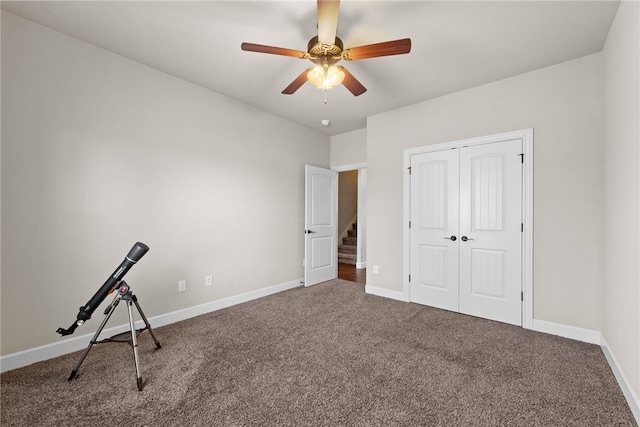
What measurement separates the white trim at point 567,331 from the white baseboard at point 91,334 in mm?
3196

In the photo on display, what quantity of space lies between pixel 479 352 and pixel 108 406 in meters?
2.74

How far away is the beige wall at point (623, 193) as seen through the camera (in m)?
1.65

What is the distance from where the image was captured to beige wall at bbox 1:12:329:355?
211 centimetres

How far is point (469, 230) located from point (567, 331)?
1.27 m

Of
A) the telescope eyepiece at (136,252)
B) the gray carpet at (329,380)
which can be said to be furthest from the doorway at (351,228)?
the telescope eyepiece at (136,252)

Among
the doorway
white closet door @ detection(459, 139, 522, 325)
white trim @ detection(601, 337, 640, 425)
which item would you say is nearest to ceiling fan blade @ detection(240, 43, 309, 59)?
white closet door @ detection(459, 139, 522, 325)

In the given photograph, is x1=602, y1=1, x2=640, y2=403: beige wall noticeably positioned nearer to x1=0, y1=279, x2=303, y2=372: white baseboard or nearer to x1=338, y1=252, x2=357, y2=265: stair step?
x1=0, y1=279, x2=303, y2=372: white baseboard

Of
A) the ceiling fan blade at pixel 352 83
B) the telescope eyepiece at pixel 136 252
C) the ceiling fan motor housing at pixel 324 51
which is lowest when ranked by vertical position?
the telescope eyepiece at pixel 136 252

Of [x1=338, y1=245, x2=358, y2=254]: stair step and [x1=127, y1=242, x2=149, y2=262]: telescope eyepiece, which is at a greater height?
[x1=127, y1=242, x2=149, y2=262]: telescope eyepiece

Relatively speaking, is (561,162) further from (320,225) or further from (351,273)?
(351,273)

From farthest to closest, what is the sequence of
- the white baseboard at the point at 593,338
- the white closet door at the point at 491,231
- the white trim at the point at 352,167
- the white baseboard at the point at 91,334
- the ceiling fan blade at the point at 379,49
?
the white trim at the point at 352,167, the white closet door at the point at 491,231, the white baseboard at the point at 91,334, the ceiling fan blade at the point at 379,49, the white baseboard at the point at 593,338

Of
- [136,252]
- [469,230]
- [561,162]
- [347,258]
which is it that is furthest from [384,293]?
[136,252]

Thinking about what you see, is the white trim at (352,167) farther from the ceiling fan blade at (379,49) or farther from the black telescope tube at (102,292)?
the black telescope tube at (102,292)

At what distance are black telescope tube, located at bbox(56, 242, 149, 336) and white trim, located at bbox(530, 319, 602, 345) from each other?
368cm
